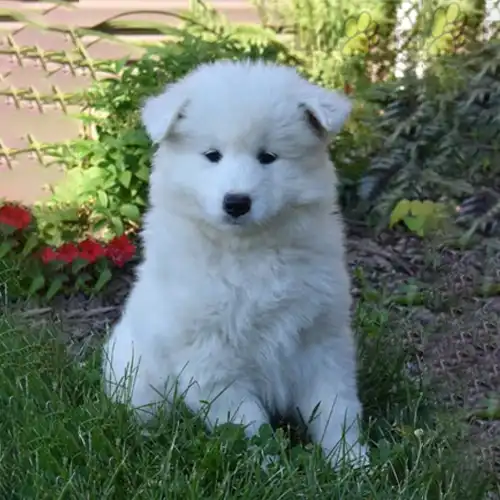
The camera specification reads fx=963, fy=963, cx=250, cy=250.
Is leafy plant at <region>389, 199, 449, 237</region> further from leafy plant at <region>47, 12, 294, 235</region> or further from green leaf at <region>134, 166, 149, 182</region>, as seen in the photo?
green leaf at <region>134, 166, 149, 182</region>

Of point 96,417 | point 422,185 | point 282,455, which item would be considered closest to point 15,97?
point 422,185

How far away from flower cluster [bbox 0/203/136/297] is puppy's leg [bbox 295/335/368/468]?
1.93 meters

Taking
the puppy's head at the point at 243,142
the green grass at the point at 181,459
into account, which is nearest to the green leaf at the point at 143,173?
the green grass at the point at 181,459

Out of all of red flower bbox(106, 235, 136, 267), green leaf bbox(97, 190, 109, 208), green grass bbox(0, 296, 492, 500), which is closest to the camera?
green grass bbox(0, 296, 492, 500)

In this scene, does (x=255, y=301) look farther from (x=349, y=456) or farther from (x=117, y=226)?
(x=117, y=226)

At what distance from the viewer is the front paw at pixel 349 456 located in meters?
2.95

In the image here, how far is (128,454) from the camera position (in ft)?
9.70

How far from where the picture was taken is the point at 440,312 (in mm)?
4559

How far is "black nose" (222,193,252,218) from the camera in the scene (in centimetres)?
284

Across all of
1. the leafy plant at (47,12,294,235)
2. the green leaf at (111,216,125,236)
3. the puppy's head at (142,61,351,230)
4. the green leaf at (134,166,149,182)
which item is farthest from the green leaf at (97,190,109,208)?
the puppy's head at (142,61,351,230)

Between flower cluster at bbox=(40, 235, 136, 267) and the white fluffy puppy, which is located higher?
the white fluffy puppy

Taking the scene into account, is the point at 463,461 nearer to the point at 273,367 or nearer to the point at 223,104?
the point at 273,367

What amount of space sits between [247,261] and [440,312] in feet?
5.73

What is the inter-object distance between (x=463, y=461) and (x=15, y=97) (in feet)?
13.7
